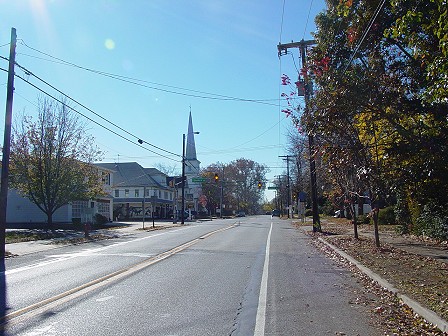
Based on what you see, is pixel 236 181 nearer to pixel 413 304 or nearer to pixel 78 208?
pixel 78 208

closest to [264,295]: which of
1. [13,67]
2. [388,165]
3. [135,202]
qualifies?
[388,165]

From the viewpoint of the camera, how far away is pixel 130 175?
72.3 meters

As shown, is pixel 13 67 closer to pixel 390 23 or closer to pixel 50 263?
pixel 50 263

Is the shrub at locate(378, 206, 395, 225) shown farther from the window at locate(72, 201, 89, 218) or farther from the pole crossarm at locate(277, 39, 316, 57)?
the window at locate(72, 201, 89, 218)

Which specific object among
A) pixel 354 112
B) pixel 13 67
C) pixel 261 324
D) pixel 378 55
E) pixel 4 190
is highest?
pixel 13 67

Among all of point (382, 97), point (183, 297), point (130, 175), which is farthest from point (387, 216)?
point (130, 175)

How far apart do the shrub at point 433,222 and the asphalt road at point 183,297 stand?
19.1ft

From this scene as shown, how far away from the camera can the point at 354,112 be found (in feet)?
38.7

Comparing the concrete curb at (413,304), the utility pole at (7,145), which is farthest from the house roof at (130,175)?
the concrete curb at (413,304)

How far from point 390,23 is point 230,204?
115937mm

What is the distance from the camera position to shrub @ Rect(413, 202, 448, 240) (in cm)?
1738

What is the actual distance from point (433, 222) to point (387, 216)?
13833 millimetres

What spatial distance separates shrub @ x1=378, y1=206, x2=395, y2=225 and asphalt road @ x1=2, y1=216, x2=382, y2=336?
19013 millimetres

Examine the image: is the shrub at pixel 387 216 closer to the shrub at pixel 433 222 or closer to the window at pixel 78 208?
the shrub at pixel 433 222
